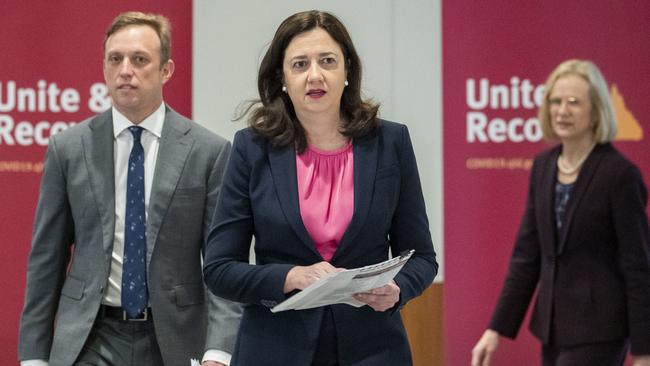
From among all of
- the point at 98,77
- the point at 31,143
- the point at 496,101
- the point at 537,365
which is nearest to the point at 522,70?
the point at 496,101

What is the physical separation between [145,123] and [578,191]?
1.75 meters

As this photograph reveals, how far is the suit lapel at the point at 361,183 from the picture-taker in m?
2.43

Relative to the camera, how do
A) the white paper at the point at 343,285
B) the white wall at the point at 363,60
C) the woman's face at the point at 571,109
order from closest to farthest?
the white paper at the point at 343,285 < the woman's face at the point at 571,109 < the white wall at the point at 363,60

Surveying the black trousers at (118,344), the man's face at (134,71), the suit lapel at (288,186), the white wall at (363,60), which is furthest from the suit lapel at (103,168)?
the white wall at (363,60)

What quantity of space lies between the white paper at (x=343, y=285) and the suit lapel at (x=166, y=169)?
1220 mm

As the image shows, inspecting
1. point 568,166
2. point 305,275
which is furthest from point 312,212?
point 568,166

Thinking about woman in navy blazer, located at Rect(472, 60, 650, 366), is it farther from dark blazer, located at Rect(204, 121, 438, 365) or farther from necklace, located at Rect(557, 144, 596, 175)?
dark blazer, located at Rect(204, 121, 438, 365)

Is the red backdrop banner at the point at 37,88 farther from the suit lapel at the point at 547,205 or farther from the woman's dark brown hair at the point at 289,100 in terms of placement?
the woman's dark brown hair at the point at 289,100

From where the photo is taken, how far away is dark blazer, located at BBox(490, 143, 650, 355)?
150 inches

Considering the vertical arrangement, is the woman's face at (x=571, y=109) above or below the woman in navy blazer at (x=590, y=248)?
above

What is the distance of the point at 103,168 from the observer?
3.46m

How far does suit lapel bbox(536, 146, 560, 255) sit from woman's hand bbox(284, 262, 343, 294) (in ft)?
6.11

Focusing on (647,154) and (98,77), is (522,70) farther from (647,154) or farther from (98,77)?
(98,77)

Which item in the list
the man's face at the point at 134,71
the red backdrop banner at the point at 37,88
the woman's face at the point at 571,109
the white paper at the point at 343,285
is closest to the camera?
the white paper at the point at 343,285
